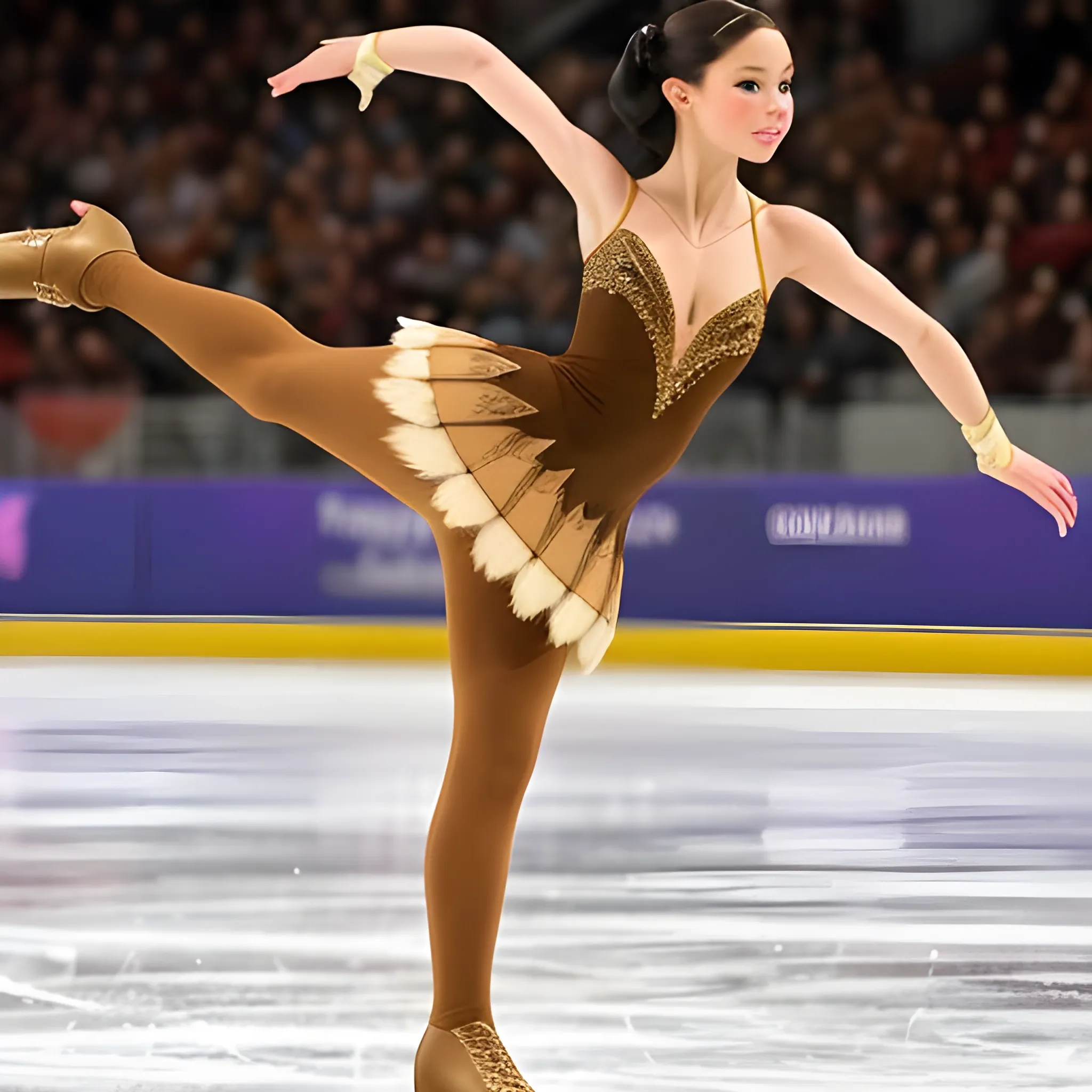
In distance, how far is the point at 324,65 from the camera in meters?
2.14

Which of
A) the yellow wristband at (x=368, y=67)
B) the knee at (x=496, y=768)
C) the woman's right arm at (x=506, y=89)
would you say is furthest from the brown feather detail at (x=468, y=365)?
the knee at (x=496, y=768)

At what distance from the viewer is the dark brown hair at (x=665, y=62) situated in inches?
83.0

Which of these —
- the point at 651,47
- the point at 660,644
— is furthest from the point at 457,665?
the point at 660,644

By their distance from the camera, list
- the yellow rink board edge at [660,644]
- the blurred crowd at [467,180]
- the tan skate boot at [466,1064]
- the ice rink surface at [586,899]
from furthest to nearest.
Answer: the blurred crowd at [467,180] → the yellow rink board edge at [660,644] → the ice rink surface at [586,899] → the tan skate boot at [466,1064]

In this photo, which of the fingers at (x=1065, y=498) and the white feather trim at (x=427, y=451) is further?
the fingers at (x=1065, y=498)

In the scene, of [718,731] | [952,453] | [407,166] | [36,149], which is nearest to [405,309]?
[407,166]

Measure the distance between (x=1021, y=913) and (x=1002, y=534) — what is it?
11.6 ft

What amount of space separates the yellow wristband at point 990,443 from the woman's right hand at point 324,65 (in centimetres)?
98

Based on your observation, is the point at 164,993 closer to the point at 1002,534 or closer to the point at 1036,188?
the point at 1002,534

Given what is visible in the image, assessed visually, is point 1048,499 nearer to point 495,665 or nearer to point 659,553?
point 495,665

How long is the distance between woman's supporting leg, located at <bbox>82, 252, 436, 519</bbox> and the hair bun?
0.51 meters

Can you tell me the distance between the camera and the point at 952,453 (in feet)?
21.0

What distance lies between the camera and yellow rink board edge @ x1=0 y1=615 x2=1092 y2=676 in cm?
636

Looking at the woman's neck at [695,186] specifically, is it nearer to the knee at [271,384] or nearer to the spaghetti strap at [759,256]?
the spaghetti strap at [759,256]
